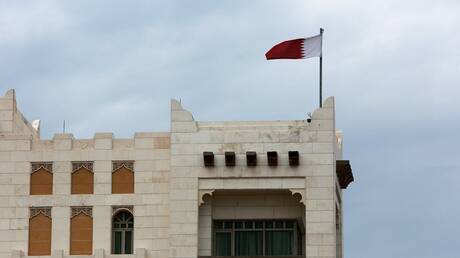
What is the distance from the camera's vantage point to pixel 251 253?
2111 inches

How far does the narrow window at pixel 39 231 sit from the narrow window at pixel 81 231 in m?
1.01

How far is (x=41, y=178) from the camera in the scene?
5453cm

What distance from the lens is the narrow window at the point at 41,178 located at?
5441 centimetres

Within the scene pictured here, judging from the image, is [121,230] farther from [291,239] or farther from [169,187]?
[291,239]

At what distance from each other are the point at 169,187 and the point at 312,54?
854 centimetres

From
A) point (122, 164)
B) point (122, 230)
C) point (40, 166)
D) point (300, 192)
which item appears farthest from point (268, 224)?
point (40, 166)

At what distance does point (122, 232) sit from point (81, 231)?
5.53 feet

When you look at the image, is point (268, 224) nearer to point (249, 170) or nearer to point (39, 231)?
point (249, 170)

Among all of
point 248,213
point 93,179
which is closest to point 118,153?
point 93,179

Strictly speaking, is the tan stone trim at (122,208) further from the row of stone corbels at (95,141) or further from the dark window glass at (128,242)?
the row of stone corbels at (95,141)

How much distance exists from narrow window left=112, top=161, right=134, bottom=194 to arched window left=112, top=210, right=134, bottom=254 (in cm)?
100

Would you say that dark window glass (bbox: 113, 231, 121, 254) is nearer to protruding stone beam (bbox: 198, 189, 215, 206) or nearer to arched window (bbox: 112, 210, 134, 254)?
arched window (bbox: 112, 210, 134, 254)

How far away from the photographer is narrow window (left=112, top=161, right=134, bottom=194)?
54.1m

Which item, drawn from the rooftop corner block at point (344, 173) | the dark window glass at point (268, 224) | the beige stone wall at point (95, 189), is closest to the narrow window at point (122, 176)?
the beige stone wall at point (95, 189)
